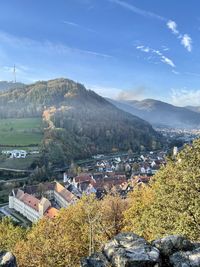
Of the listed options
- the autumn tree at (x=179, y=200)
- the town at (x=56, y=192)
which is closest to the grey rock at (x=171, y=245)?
the autumn tree at (x=179, y=200)

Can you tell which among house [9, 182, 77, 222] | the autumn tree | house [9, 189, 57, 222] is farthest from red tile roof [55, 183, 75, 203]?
the autumn tree

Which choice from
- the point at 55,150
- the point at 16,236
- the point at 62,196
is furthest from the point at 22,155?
the point at 16,236

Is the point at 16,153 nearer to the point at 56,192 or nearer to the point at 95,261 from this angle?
the point at 56,192

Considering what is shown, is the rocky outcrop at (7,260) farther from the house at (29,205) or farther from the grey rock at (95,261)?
the house at (29,205)

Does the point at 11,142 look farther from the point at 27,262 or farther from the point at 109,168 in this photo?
A: the point at 27,262

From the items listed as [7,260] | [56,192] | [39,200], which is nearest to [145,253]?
[7,260]

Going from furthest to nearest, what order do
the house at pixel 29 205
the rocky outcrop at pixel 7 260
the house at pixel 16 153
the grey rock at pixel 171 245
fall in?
1. the house at pixel 16 153
2. the house at pixel 29 205
3. the grey rock at pixel 171 245
4. the rocky outcrop at pixel 7 260
